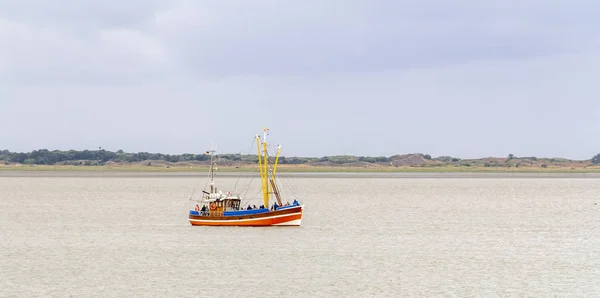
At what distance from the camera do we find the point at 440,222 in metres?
89.3

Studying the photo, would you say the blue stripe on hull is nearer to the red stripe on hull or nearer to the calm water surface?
the red stripe on hull

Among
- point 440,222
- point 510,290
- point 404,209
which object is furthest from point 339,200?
point 510,290

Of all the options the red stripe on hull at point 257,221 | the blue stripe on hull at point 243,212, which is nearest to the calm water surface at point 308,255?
the red stripe on hull at point 257,221

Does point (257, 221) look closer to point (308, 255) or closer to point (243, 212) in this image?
point (243, 212)

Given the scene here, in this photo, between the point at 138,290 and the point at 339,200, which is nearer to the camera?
the point at 138,290

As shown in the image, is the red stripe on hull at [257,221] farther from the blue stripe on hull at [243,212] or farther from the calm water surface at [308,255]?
the calm water surface at [308,255]

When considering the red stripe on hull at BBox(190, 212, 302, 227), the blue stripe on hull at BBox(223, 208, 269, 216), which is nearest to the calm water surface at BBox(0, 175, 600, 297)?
the red stripe on hull at BBox(190, 212, 302, 227)

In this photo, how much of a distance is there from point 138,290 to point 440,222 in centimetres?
4853

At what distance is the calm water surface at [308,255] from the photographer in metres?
47.1

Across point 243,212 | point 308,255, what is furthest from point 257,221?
point 308,255

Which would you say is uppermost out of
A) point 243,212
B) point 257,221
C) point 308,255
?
point 243,212

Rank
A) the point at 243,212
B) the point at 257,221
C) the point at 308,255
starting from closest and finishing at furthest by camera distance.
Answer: the point at 308,255 < the point at 243,212 < the point at 257,221

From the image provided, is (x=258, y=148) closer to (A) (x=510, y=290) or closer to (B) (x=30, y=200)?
(A) (x=510, y=290)

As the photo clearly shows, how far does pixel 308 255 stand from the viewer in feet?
197
